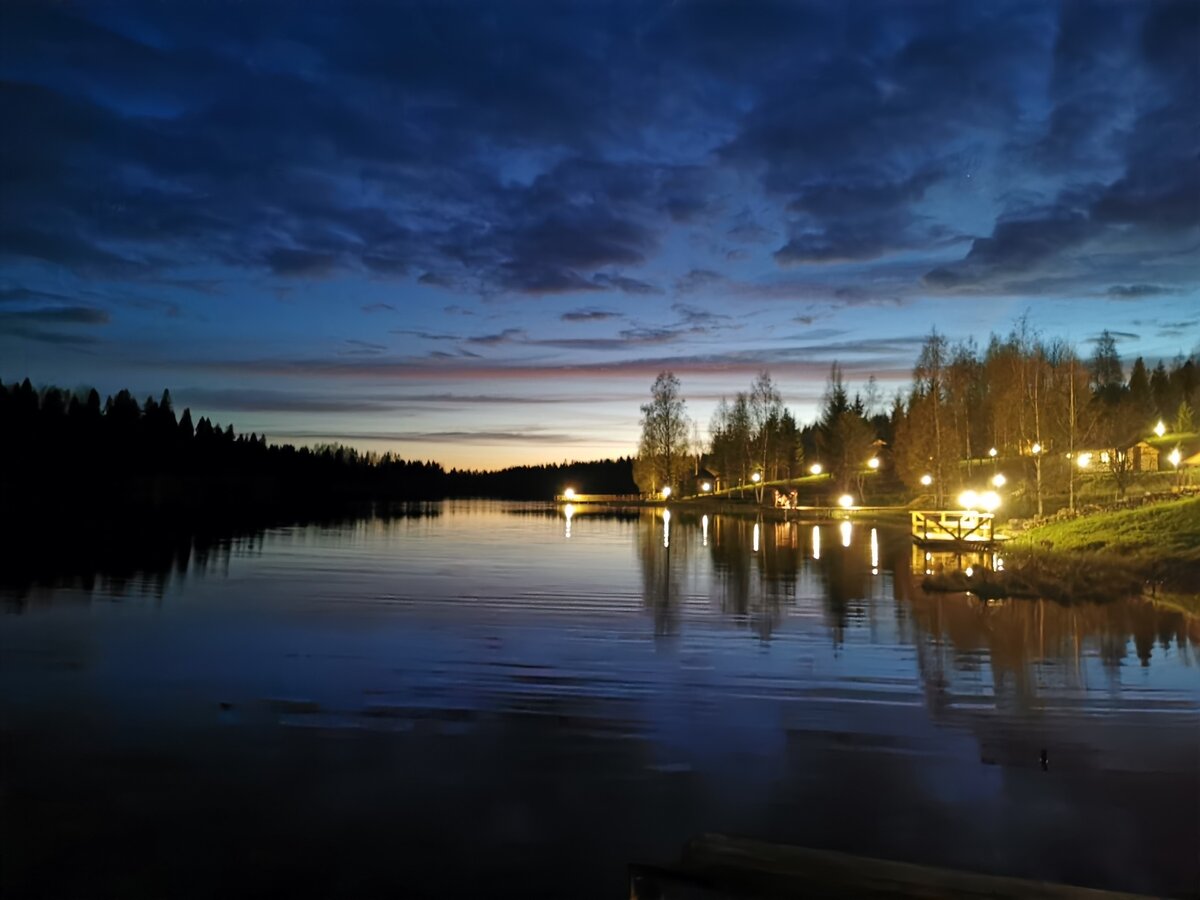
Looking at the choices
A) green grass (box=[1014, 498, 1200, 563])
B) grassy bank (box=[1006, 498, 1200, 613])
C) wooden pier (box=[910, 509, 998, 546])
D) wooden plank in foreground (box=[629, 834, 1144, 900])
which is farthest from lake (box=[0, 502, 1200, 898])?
wooden pier (box=[910, 509, 998, 546])

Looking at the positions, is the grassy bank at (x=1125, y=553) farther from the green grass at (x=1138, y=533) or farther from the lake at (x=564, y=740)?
the lake at (x=564, y=740)

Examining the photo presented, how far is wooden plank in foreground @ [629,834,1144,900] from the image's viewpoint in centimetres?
496

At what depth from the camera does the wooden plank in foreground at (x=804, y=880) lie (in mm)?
4957

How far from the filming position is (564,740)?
1011cm

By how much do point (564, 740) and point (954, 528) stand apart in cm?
3266

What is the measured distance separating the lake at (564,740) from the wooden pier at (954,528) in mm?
16777

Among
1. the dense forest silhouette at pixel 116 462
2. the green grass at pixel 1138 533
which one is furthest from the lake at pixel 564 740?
the dense forest silhouette at pixel 116 462

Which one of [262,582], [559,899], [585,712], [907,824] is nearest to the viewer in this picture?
[559,899]

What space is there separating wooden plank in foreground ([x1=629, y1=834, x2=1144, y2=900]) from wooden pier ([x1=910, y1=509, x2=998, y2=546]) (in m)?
34.2

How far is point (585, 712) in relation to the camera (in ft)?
37.5

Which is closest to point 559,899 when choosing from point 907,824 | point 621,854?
point 621,854

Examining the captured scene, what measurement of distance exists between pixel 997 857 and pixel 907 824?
0.79 m

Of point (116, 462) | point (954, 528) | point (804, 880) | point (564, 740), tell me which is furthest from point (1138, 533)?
point (116, 462)

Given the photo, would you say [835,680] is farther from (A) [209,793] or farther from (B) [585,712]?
(A) [209,793]
